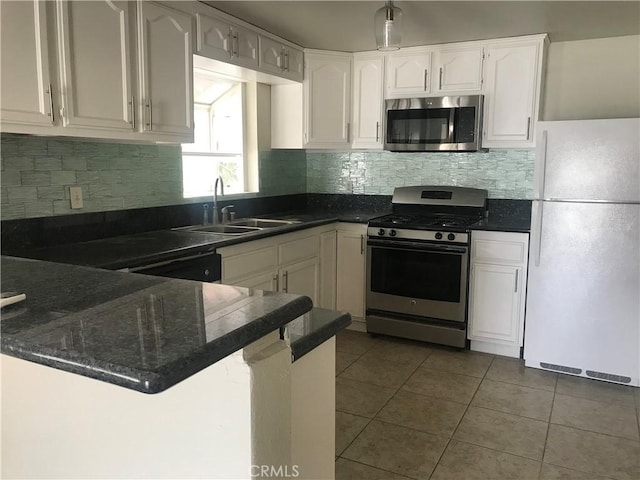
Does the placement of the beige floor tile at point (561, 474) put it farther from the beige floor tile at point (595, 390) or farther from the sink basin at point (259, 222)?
the sink basin at point (259, 222)

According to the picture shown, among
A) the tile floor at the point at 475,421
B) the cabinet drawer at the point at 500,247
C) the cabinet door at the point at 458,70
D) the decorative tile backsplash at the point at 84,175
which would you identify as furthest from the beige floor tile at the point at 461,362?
the decorative tile backsplash at the point at 84,175

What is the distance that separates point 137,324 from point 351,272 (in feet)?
10.6

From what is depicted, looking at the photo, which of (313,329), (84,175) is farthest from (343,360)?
(313,329)

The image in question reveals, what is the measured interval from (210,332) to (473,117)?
10.8 ft

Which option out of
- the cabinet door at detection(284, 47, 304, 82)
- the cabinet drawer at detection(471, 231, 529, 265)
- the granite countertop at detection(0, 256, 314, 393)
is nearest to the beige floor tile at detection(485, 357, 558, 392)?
the cabinet drawer at detection(471, 231, 529, 265)

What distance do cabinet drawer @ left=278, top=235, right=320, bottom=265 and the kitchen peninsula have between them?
7.53 feet

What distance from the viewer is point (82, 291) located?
1.08 metres

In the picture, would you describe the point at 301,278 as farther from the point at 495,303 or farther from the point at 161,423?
the point at 161,423

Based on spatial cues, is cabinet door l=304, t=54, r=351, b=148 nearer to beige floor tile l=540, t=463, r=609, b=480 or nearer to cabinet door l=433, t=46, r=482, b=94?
cabinet door l=433, t=46, r=482, b=94

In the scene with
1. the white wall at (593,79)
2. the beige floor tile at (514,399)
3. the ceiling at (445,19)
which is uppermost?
the ceiling at (445,19)

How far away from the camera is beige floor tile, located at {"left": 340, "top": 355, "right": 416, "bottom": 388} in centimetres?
314

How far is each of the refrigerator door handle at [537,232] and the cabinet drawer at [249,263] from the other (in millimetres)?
1663

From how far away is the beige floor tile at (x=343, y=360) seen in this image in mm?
3336

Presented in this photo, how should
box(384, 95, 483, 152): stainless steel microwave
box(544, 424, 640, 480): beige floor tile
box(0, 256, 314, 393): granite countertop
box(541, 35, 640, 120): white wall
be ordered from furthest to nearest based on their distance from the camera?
box(384, 95, 483, 152): stainless steel microwave → box(541, 35, 640, 120): white wall → box(544, 424, 640, 480): beige floor tile → box(0, 256, 314, 393): granite countertop
